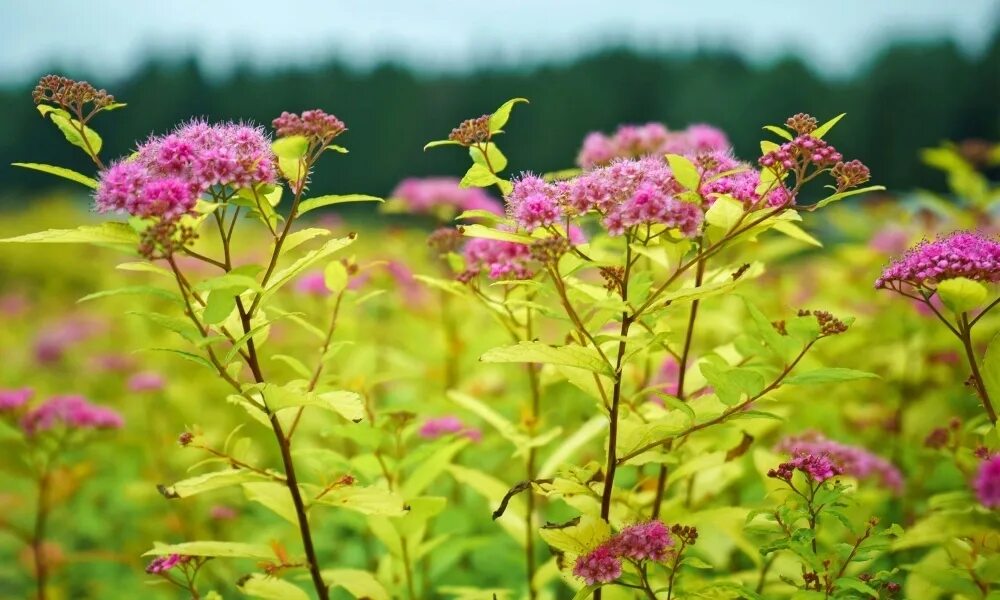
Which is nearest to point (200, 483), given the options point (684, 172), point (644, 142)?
point (684, 172)

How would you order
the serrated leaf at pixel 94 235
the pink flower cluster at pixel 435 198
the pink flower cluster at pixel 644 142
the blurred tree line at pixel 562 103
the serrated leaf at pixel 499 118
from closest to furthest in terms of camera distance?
the serrated leaf at pixel 94 235 < the serrated leaf at pixel 499 118 < the pink flower cluster at pixel 644 142 < the pink flower cluster at pixel 435 198 < the blurred tree line at pixel 562 103

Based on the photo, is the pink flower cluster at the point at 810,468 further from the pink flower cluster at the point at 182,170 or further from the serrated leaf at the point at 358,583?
the pink flower cluster at the point at 182,170

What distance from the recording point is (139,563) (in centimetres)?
255

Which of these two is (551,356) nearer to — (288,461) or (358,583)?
(288,461)

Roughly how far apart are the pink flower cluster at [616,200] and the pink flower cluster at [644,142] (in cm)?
66

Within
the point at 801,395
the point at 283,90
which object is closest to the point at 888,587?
the point at 801,395

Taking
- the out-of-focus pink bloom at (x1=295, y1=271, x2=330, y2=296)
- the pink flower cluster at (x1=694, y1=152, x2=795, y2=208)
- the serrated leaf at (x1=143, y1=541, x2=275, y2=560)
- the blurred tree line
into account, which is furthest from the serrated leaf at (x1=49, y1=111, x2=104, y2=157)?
the blurred tree line

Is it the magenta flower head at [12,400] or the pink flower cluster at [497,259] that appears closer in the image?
the pink flower cluster at [497,259]

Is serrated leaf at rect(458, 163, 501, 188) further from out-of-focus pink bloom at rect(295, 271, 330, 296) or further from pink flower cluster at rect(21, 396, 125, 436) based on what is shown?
out-of-focus pink bloom at rect(295, 271, 330, 296)

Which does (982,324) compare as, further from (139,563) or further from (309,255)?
(139,563)

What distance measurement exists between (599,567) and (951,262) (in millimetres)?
692

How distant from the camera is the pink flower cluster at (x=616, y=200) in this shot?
1087mm

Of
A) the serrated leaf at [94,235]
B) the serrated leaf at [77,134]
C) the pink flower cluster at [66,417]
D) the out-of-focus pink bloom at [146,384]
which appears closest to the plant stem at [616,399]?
the serrated leaf at [94,235]

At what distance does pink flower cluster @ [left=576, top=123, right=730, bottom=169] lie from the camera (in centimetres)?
185
